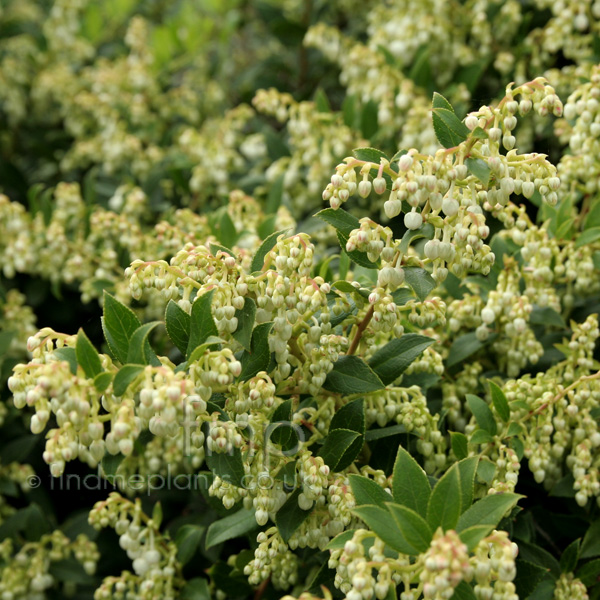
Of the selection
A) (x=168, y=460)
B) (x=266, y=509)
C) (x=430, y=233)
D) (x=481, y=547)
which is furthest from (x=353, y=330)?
(x=168, y=460)

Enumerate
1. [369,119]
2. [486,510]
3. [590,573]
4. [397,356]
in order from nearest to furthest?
[486,510] → [397,356] → [590,573] → [369,119]

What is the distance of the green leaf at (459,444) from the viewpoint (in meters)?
1.93

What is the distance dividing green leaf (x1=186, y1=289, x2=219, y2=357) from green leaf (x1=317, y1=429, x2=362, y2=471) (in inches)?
15.5

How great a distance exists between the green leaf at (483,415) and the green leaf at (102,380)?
97 cm

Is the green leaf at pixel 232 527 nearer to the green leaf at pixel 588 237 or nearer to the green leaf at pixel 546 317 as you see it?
the green leaf at pixel 546 317

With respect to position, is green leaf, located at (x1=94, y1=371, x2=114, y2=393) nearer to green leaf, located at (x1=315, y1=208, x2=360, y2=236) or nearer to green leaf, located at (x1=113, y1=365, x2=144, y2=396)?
green leaf, located at (x1=113, y1=365, x2=144, y2=396)

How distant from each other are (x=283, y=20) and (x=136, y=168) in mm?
1224

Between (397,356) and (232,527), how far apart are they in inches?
26.1

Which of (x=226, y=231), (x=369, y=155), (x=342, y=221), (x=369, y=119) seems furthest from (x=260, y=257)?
(x=369, y=119)

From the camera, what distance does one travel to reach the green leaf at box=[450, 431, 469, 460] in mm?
1932

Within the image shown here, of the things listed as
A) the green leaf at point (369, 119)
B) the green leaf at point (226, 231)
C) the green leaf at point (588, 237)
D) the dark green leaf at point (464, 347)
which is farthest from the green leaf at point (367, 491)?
the green leaf at point (369, 119)

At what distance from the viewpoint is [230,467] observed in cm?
165

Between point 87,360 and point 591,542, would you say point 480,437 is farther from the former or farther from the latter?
point 87,360

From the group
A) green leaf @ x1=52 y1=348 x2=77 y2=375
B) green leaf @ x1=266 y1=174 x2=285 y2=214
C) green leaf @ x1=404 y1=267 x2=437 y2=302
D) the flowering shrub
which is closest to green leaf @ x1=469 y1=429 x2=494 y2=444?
the flowering shrub
